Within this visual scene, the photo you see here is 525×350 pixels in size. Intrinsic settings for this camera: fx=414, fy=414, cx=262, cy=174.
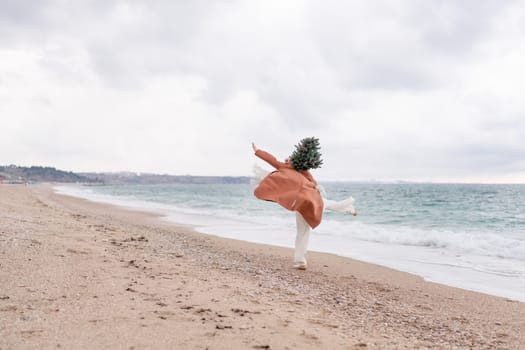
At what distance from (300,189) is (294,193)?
0.14 meters

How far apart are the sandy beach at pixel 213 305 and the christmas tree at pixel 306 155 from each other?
6.91ft

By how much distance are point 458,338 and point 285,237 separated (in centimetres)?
1017

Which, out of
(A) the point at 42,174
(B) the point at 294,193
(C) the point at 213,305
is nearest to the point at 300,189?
(B) the point at 294,193

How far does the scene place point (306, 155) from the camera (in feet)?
27.0

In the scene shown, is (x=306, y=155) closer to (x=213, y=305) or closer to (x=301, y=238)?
(x=301, y=238)

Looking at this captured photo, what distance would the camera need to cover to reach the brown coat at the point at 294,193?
25.8ft

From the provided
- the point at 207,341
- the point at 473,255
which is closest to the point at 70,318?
the point at 207,341

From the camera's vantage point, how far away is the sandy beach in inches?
148

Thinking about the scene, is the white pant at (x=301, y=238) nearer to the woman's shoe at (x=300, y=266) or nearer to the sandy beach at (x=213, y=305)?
the woman's shoe at (x=300, y=266)

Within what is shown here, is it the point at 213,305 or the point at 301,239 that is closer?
the point at 213,305

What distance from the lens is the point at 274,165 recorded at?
8.40m

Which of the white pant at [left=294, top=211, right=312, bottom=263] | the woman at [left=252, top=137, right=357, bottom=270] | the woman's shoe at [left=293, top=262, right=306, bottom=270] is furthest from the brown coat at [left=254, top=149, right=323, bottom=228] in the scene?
the woman's shoe at [left=293, top=262, right=306, bottom=270]

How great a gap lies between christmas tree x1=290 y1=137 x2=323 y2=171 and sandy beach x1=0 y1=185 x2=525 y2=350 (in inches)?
82.9

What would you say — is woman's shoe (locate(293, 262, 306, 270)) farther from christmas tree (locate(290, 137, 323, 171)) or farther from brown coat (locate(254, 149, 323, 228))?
christmas tree (locate(290, 137, 323, 171))
